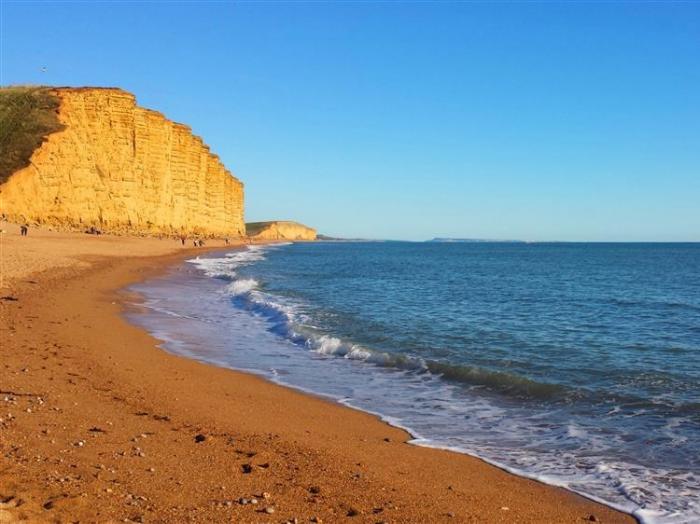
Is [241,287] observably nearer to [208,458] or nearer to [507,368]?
[507,368]

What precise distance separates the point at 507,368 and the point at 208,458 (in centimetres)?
755

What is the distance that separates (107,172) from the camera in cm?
6088

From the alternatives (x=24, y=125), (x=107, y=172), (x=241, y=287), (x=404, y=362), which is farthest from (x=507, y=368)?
(x=107, y=172)

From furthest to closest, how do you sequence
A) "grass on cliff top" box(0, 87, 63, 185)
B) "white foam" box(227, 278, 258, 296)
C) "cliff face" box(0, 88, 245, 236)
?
"cliff face" box(0, 88, 245, 236) < "grass on cliff top" box(0, 87, 63, 185) < "white foam" box(227, 278, 258, 296)

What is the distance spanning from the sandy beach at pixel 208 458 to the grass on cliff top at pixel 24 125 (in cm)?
4889

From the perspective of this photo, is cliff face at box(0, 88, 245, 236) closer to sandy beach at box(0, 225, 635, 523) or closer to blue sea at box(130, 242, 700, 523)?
blue sea at box(130, 242, 700, 523)

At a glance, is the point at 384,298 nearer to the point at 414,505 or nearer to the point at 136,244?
the point at 414,505

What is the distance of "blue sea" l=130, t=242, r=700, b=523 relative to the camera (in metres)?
6.80

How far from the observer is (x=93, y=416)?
23.3ft

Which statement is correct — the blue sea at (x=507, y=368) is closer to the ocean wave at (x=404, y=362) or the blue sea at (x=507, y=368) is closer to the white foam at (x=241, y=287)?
the ocean wave at (x=404, y=362)

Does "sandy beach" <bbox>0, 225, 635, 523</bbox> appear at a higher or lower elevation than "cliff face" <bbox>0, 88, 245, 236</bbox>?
lower

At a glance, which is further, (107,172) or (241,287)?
(107,172)

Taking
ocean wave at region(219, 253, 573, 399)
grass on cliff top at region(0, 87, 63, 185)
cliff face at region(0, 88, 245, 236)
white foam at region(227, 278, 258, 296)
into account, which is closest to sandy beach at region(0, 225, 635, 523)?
ocean wave at region(219, 253, 573, 399)

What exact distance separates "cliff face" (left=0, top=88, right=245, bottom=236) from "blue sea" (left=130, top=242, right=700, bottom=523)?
111 feet
